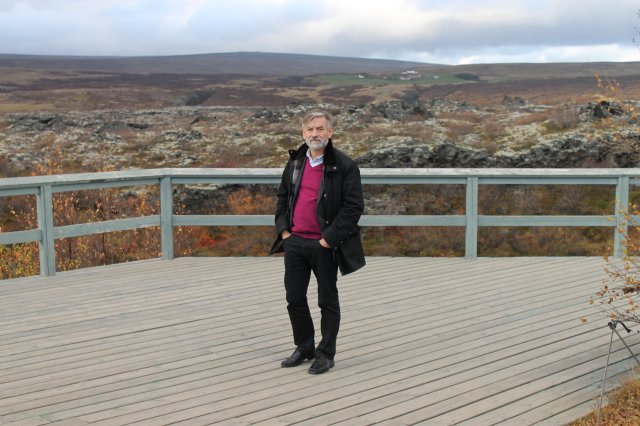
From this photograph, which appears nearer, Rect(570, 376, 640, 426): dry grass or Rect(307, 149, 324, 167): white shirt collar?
Rect(570, 376, 640, 426): dry grass

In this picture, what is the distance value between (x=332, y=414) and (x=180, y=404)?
93 centimetres

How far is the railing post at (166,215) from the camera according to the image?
9.41 meters

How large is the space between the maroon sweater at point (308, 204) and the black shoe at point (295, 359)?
2.78 ft

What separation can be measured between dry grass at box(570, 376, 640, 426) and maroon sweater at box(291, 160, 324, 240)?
2.03m

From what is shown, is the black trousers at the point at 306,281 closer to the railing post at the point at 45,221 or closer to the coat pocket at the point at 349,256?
the coat pocket at the point at 349,256

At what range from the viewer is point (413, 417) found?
15.3 feet

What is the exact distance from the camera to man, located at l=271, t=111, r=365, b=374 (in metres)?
5.35

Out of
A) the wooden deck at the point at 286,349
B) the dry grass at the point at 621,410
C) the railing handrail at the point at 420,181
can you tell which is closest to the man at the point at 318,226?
the wooden deck at the point at 286,349

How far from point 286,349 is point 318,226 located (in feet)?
3.82

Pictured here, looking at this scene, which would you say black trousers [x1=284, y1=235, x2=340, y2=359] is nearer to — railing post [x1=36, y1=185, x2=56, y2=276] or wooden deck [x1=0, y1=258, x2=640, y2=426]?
wooden deck [x1=0, y1=258, x2=640, y2=426]

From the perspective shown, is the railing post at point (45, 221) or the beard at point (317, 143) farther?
the railing post at point (45, 221)

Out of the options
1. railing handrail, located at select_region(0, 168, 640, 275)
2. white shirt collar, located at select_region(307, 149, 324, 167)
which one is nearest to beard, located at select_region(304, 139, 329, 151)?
white shirt collar, located at select_region(307, 149, 324, 167)

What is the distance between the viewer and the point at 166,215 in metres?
9.52

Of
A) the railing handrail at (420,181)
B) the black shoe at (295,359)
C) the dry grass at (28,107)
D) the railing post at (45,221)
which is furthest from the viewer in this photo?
the dry grass at (28,107)
